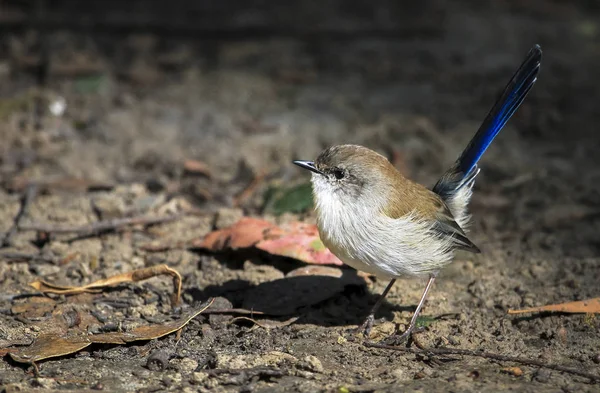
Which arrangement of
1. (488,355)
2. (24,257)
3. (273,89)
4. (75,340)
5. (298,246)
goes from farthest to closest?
(273,89), (24,257), (298,246), (75,340), (488,355)

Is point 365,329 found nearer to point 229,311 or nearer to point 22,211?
point 229,311

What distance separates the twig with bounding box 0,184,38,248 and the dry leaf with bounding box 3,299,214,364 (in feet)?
4.67

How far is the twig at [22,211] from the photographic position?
5.86m

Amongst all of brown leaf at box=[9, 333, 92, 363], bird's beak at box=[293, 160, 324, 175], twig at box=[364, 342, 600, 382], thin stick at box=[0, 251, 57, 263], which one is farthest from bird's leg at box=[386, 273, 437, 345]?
thin stick at box=[0, 251, 57, 263]

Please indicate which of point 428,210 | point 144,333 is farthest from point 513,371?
point 144,333

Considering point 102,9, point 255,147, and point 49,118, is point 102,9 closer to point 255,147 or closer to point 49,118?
point 49,118

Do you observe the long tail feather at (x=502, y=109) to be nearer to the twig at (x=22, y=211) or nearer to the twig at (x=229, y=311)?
the twig at (x=229, y=311)

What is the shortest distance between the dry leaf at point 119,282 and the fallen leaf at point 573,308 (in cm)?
219

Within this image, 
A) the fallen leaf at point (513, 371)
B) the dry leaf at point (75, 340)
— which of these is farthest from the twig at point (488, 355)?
the dry leaf at point (75, 340)

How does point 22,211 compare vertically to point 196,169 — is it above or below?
below

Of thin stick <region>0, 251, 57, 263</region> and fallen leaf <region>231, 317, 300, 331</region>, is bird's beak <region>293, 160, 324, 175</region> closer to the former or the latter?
fallen leaf <region>231, 317, 300, 331</region>

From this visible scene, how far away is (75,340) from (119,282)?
2.58 ft

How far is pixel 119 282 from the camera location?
208 inches

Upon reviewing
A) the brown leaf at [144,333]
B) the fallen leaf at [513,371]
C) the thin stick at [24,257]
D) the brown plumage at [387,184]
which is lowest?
the brown leaf at [144,333]
